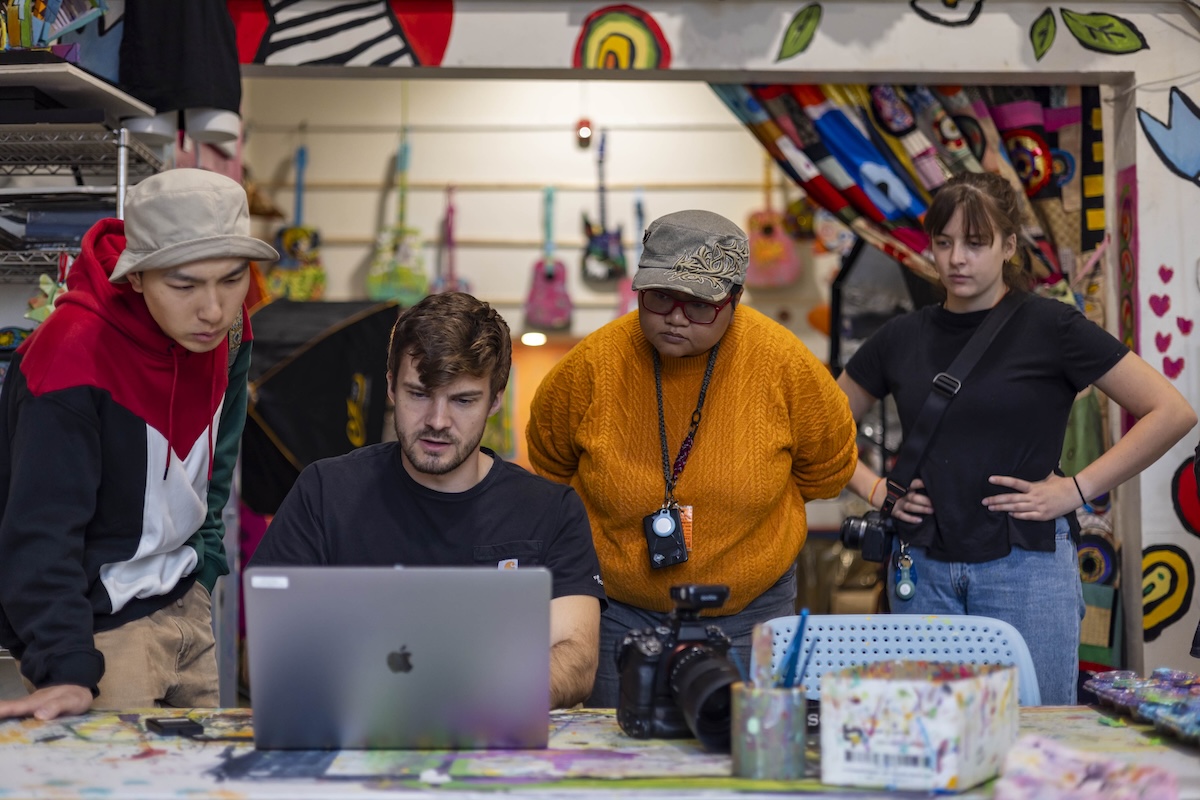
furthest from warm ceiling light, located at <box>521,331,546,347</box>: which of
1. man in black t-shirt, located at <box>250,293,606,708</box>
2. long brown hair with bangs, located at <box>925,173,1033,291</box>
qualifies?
man in black t-shirt, located at <box>250,293,606,708</box>

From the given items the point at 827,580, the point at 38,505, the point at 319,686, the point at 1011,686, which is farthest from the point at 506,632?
the point at 827,580

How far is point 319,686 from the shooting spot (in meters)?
1.50

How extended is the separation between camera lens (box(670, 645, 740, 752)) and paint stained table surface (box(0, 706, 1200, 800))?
0.03 m

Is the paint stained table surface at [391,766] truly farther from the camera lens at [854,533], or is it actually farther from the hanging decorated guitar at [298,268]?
the hanging decorated guitar at [298,268]

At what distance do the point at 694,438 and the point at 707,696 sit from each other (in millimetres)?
965

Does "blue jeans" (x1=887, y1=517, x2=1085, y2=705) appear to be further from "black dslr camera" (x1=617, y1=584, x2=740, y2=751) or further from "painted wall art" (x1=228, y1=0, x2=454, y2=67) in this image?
"painted wall art" (x1=228, y1=0, x2=454, y2=67)

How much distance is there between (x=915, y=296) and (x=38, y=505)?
3002mm

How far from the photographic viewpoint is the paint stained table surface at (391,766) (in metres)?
1.39

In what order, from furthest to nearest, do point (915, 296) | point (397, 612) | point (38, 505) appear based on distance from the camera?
point (915, 296) < point (38, 505) < point (397, 612)

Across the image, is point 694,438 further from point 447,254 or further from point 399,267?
point 447,254

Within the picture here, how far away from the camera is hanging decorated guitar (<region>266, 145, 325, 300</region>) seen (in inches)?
238

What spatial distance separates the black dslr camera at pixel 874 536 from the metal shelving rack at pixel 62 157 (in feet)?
6.15

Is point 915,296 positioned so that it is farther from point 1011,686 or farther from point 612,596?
point 1011,686

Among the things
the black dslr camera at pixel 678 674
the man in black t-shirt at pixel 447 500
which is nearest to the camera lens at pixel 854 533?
the man in black t-shirt at pixel 447 500
